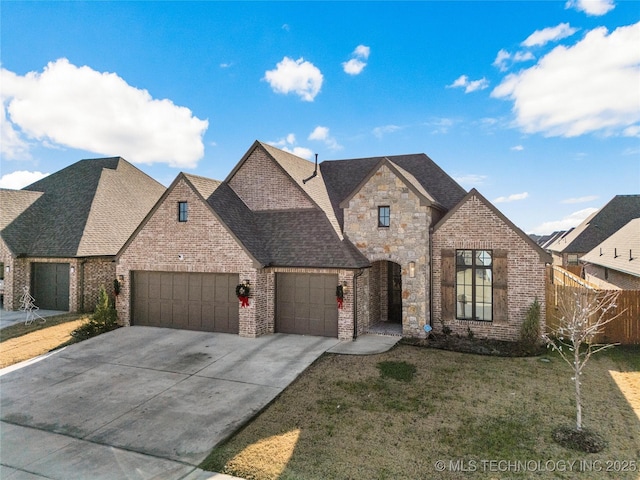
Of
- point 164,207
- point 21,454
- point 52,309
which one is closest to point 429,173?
point 164,207

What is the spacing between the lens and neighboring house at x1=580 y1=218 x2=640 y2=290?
18.9m

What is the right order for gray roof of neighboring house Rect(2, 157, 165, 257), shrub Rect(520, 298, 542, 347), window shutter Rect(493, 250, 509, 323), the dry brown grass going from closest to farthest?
the dry brown grass < shrub Rect(520, 298, 542, 347) < window shutter Rect(493, 250, 509, 323) < gray roof of neighboring house Rect(2, 157, 165, 257)

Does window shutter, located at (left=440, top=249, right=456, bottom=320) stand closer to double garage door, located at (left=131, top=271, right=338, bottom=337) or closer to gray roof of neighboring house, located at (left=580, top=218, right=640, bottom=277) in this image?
double garage door, located at (left=131, top=271, right=338, bottom=337)

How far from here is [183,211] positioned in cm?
1544

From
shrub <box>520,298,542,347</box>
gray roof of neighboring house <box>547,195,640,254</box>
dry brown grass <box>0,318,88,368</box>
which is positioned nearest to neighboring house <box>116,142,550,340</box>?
shrub <box>520,298,542,347</box>

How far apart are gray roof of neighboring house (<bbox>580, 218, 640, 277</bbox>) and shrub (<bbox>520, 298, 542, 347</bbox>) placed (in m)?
8.02

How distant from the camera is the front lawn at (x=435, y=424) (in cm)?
618

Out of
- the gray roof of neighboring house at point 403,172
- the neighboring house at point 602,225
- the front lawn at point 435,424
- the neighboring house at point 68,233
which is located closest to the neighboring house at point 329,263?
the gray roof of neighboring house at point 403,172

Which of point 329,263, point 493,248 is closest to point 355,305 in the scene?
point 329,263

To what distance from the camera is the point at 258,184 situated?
1736 centimetres

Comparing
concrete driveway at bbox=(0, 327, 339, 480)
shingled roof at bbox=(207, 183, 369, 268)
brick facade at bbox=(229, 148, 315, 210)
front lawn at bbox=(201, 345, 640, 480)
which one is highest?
brick facade at bbox=(229, 148, 315, 210)

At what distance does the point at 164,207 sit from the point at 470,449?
45.1 feet

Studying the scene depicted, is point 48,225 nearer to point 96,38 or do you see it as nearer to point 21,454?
point 96,38

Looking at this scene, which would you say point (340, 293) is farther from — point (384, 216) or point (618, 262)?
point (618, 262)
